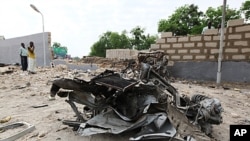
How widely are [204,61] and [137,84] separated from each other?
13.8ft

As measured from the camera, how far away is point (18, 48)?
614 inches

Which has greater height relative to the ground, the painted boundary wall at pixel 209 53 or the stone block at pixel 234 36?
the stone block at pixel 234 36

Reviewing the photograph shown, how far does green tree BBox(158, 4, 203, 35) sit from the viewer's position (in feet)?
95.5

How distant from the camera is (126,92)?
2.21 m

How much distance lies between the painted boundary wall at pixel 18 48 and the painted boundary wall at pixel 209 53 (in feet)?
26.7

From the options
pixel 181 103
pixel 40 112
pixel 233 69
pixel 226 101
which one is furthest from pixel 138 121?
pixel 233 69

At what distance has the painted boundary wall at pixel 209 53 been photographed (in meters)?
5.37

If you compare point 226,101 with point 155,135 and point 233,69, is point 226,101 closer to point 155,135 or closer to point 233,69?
point 233,69

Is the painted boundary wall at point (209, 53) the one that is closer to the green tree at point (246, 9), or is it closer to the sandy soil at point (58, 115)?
the sandy soil at point (58, 115)

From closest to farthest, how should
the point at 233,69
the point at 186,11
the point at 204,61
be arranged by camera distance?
the point at 233,69
the point at 204,61
the point at 186,11

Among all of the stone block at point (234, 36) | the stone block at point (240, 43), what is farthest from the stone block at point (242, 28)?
the stone block at point (240, 43)

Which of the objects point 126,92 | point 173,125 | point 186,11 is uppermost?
point 186,11

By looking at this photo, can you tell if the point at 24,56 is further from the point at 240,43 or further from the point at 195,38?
the point at 240,43

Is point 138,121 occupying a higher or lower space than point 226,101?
higher
